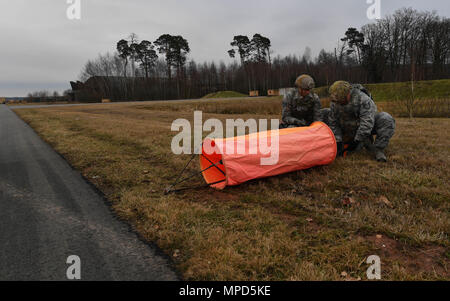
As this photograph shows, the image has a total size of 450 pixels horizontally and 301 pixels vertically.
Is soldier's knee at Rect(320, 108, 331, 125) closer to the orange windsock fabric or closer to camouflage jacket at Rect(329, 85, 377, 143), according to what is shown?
camouflage jacket at Rect(329, 85, 377, 143)

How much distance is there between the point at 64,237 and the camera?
3.02 m

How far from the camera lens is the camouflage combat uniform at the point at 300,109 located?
6266mm

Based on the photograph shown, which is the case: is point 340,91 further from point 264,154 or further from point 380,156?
point 264,154

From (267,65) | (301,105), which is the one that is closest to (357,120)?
(301,105)

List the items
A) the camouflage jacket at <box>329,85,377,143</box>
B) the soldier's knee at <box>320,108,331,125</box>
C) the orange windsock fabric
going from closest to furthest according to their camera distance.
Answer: the orange windsock fabric → the camouflage jacket at <box>329,85,377,143</box> → the soldier's knee at <box>320,108,331,125</box>

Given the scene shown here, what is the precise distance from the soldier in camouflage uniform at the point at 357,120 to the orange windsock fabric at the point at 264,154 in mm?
880

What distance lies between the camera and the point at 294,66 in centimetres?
7706

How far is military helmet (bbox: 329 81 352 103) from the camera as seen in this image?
17.5 ft

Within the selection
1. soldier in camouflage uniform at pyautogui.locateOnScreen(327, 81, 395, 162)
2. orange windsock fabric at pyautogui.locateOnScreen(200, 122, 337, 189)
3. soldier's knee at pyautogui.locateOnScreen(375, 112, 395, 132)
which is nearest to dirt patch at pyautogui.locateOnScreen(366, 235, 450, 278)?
orange windsock fabric at pyautogui.locateOnScreen(200, 122, 337, 189)

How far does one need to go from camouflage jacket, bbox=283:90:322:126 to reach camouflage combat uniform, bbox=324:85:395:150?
1.40ft

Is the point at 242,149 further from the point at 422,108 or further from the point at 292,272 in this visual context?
the point at 422,108

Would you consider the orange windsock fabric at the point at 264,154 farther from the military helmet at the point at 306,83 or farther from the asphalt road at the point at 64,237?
the asphalt road at the point at 64,237
